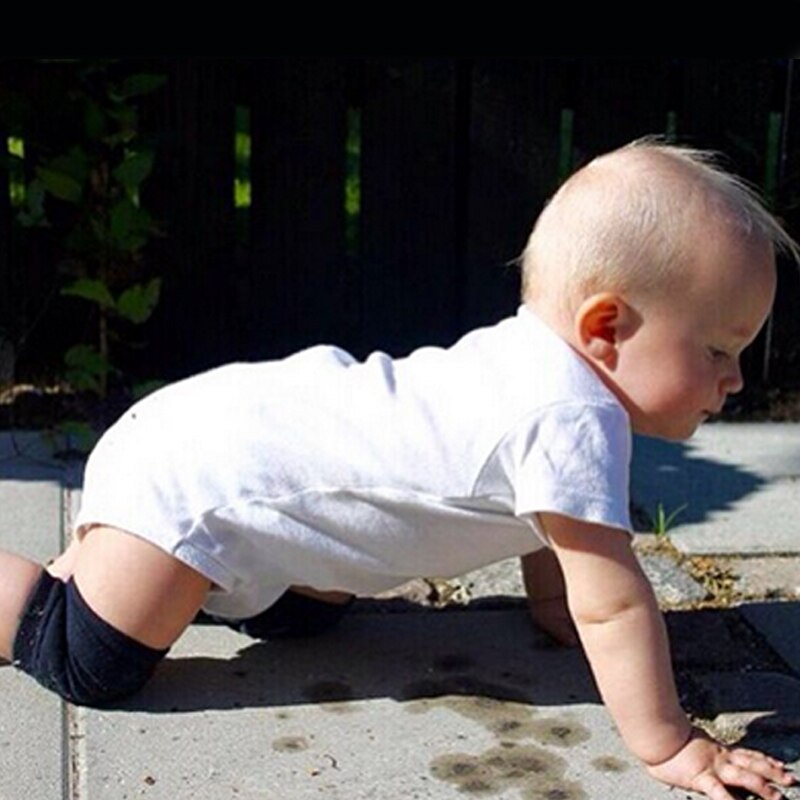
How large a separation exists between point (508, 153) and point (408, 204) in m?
0.27

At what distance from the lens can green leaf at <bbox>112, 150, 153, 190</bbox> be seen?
3.83 metres

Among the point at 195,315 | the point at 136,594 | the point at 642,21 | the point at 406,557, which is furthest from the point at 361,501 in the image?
the point at 642,21

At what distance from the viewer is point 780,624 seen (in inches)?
118

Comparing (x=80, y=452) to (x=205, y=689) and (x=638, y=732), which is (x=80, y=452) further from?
(x=638, y=732)

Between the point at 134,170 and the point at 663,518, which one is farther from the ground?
the point at 134,170

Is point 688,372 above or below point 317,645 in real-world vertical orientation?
above

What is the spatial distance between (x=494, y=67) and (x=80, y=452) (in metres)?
1.36

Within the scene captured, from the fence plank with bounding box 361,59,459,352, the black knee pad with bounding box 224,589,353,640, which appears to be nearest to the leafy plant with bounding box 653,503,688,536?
the black knee pad with bounding box 224,589,353,640

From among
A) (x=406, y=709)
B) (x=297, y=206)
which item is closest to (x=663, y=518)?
(x=406, y=709)

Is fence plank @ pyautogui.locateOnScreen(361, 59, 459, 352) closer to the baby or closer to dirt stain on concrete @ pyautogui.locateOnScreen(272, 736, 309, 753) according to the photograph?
the baby

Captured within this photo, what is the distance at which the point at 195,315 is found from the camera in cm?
427

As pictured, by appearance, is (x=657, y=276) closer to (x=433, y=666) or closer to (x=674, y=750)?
(x=674, y=750)

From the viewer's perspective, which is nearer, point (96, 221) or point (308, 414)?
point (308, 414)

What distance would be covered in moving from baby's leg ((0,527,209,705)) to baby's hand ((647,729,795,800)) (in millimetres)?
729
